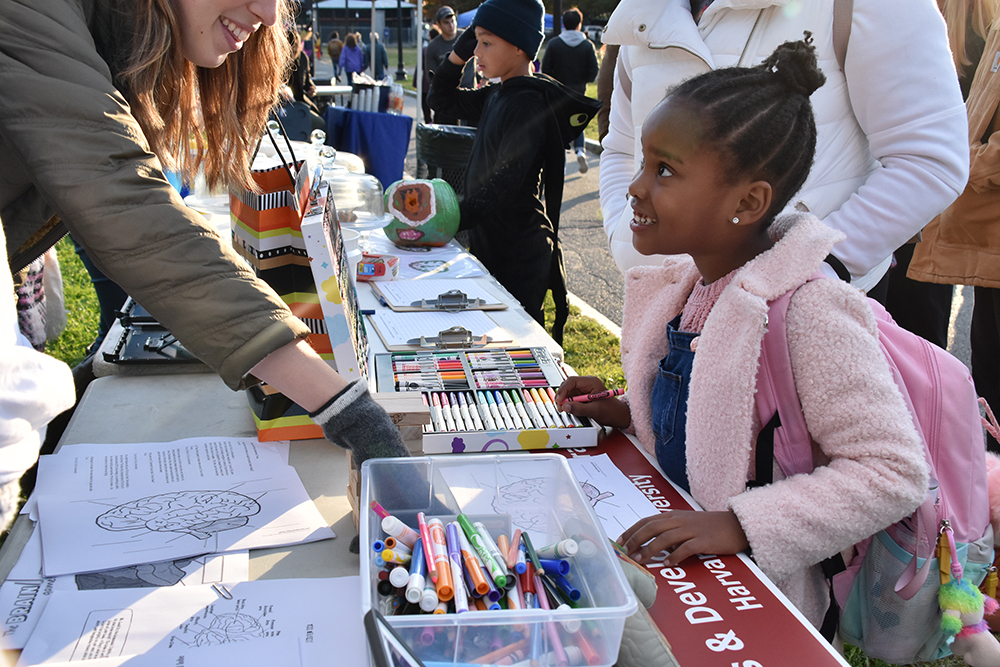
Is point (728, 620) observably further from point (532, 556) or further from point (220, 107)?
point (220, 107)

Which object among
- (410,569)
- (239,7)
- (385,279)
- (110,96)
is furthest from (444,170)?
(410,569)

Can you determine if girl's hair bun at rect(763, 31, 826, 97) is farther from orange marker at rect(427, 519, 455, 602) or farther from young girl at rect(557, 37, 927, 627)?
orange marker at rect(427, 519, 455, 602)

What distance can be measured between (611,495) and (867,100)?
1.00 metres

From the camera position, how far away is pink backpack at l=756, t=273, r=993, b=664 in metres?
1.04

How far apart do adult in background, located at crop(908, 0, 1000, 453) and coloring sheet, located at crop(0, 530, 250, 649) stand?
2147 mm

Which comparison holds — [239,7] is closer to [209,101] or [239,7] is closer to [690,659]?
[209,101]

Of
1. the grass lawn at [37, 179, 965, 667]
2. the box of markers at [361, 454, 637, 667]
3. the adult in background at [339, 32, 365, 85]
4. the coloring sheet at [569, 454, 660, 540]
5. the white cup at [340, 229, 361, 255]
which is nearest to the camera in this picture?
the box of markers at [361, 454, 637, 667]

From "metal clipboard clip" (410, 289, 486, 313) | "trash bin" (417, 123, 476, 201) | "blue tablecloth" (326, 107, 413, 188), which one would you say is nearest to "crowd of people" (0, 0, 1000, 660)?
"metal clipboard clip" (410, 289, 486, 313)

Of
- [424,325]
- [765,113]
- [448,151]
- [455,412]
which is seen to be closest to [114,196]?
[455,412]

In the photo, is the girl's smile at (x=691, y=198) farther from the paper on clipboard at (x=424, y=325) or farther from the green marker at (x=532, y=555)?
the paper on clipboard at (x=424, y=325)

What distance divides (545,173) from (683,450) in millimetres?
1982

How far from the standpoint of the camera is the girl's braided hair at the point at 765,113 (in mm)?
1166

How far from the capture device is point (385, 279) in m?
2.45

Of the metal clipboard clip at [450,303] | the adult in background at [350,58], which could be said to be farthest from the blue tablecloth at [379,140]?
the adult in background at [350,58]
